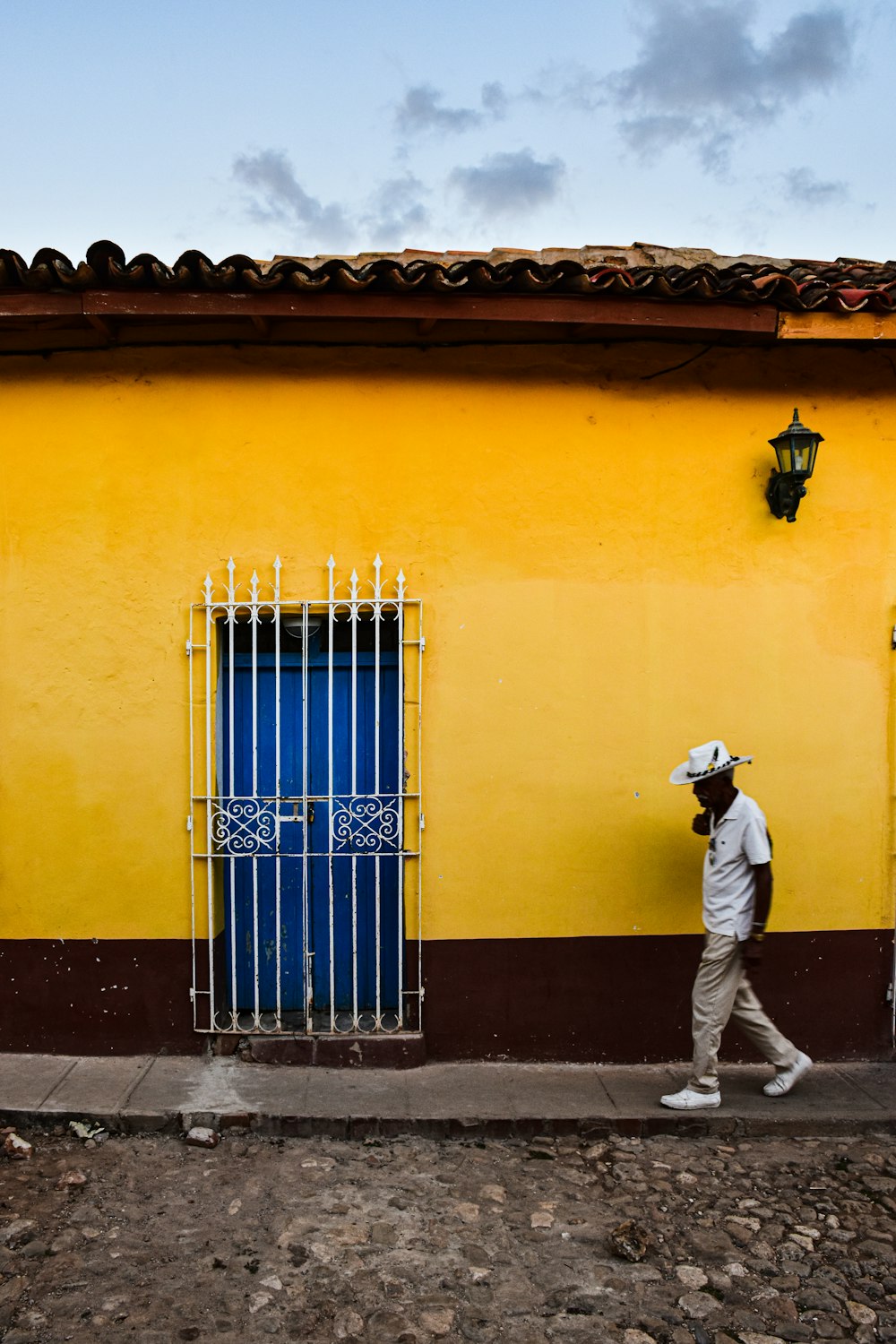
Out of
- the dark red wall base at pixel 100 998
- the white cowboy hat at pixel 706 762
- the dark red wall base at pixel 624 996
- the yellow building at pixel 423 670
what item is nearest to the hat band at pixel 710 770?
the white cowboy hat at pixel 706 762

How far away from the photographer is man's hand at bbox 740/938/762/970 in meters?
4.21

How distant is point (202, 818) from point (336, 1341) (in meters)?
2.47

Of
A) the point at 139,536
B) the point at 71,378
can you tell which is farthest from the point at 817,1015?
the point at 71,378

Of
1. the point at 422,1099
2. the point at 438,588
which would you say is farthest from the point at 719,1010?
the point at 438,588

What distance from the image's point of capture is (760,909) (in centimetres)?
425

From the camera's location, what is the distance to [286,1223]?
352 centimetres

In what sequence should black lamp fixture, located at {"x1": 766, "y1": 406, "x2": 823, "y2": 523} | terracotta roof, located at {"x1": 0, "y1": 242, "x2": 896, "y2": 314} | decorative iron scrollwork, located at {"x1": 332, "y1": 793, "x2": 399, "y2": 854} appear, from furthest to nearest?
decorative iron scrollwork, located at {"x1": 332, "y1": 793, "x2": 399, "y2": 854}, black lamp fixture, located at {"x1": 766, "y1": 406, "x2": 823, "y2": 523}, terracotta roof, located at {"x1": 0, "y1": 242, "x2": 896, "y2": 314}

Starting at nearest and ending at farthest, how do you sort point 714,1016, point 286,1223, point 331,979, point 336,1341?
point 336,1341
point 286,1223
point 714,1016
point 331,979

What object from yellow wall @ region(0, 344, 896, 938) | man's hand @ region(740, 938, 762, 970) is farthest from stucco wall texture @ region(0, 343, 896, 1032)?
man's hand @ region(740, 938, 762, 970)

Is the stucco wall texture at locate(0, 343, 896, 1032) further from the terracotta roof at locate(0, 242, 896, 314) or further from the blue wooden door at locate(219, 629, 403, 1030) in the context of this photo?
the terracotta roof at locate(0, 242, 896, 314)

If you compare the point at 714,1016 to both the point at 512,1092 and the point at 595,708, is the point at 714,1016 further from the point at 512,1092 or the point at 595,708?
the point at 595,708

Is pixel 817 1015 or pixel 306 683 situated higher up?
pixel 306 683

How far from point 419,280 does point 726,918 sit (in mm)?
3196

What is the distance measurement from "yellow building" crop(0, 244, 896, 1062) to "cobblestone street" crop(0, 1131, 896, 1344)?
80cm
